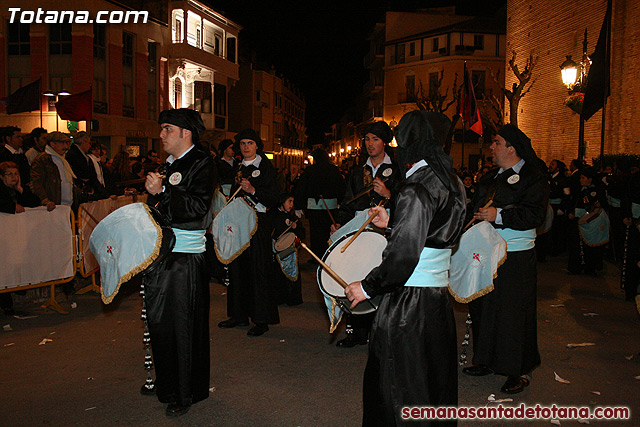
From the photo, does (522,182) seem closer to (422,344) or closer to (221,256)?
(422,344)

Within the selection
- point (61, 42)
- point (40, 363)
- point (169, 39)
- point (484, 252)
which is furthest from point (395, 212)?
point (169, 39)

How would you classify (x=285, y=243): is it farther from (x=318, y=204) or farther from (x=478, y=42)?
(x=478, y=42)

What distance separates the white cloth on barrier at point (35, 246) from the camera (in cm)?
743

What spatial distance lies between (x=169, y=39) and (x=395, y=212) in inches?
1259

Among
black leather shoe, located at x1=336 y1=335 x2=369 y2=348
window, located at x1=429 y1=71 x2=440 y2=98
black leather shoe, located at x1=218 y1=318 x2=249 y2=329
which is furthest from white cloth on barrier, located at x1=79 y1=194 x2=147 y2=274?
window, located at x1=429 y1=71 x2=440 y2=98

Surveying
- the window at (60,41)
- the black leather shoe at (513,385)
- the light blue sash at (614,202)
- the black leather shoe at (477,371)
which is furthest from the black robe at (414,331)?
the window at (60,41)

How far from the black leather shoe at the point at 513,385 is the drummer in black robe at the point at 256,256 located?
9.57ft

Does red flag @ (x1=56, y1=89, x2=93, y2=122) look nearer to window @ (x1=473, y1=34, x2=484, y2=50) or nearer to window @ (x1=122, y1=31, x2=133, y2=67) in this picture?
window @ (x1=122, y1=31, x2=133, y2=67)

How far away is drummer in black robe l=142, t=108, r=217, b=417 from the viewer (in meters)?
4.59

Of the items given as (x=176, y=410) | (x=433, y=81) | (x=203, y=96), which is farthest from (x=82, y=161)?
(x=433, y=81)

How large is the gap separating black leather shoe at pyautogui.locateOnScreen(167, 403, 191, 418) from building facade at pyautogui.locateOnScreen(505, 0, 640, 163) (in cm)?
1955

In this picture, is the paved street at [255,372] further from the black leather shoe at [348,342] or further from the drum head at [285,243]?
the drum head at [285,243]

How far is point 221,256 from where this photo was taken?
680cm

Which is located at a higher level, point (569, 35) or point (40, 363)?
point (569, 35)
